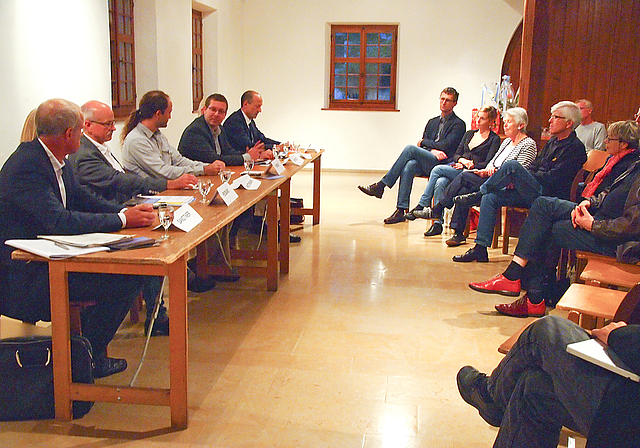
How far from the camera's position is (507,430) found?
202 cm

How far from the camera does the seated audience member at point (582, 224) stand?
142 inches

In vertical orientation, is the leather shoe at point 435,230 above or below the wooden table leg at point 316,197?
below

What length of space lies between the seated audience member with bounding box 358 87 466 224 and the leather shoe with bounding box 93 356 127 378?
3.95 metres

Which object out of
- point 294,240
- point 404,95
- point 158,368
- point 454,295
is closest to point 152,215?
point 158,368

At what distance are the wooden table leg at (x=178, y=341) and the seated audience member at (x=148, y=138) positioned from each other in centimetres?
179

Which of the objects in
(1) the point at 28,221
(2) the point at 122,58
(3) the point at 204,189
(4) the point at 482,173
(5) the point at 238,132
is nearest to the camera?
(1) the point at 28,221

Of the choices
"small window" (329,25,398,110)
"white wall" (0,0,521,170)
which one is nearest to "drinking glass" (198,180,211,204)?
"white wall" (0,0,521,170)

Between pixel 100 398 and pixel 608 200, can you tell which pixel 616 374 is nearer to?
pixel 100 398

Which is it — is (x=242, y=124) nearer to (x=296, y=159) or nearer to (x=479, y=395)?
(x=296, y=159)

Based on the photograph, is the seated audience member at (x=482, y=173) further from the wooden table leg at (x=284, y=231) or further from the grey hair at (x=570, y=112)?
the wooden table leg at (x=284, y=231)

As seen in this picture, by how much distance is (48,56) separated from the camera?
5062 mm

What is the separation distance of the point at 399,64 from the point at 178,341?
8.67 metres

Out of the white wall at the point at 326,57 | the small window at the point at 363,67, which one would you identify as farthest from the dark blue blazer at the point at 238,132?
the small window at the point at 363,67

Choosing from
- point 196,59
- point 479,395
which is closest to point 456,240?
point 479,395
